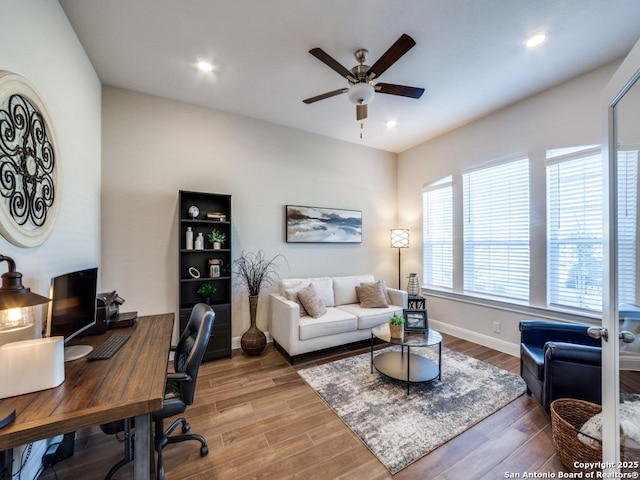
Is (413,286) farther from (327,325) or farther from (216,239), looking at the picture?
(216,239)

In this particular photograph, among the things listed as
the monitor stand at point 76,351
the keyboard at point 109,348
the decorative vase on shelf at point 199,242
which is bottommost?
the keyboard at point 109,348

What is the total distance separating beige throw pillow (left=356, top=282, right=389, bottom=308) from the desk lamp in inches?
127

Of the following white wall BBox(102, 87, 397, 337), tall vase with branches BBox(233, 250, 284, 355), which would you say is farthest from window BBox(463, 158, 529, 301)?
tall vase with branches BBox(233, 250, 284, 355)

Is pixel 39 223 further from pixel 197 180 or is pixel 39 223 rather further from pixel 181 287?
pixel 197 180

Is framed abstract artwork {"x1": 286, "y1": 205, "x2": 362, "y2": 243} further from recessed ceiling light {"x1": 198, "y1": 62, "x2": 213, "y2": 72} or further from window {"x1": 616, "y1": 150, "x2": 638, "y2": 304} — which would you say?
window {"x1": 616, "y1": 150, "x2": 638, "y2": 304}

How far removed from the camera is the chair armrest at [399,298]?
3.79 metres

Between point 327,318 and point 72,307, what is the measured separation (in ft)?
7.68

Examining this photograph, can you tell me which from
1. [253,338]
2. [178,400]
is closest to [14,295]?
[178,400]

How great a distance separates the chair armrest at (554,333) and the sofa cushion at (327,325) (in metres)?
1.73

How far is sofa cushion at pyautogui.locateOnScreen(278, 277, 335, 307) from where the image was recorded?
357cm

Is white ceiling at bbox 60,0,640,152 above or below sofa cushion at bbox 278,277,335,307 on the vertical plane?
above

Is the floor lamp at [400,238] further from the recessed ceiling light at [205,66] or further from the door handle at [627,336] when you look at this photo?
the recessed ceiling light at [205,66]

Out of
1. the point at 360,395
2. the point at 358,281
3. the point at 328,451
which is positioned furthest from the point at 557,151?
the point at 328,451

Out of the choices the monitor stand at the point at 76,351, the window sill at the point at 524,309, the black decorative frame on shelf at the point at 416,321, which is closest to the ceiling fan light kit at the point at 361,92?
the black decorative frame on shelf at the point at 416,321
